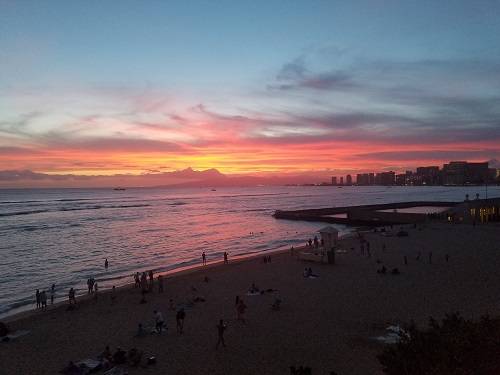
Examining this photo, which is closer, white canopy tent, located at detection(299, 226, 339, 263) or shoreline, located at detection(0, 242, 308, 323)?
shoreline, located at detection(0, 242, 308, 323)

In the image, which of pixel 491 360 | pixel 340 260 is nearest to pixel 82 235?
pixel 340 260

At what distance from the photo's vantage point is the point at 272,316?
1719cm

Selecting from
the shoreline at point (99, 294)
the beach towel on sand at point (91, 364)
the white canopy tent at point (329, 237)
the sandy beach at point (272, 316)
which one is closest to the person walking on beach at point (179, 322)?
the sandy beach at point (272, 316)

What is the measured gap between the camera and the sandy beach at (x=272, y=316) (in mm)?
13016

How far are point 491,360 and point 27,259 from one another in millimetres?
38385

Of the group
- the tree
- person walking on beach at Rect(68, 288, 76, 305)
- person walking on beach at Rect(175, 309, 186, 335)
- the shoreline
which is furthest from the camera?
person walking on beach at Rect(68, 288, 76, 305)

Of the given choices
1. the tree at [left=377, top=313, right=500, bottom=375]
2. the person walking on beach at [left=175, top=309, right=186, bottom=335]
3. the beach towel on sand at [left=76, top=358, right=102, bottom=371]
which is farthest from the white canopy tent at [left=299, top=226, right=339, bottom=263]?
the tree at [left=377, top=313, right=500, bottom=375]

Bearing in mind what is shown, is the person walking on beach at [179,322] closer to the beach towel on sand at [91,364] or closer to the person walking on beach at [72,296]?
the beach towel on sand at [91,364]

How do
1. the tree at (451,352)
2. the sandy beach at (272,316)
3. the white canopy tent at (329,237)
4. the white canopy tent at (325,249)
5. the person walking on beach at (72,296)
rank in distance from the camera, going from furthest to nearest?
the white canopy tent at (329,237) → the white canopy tent at (325,249) → the person walking on beach at (72,296) → the sandy beach at (272,316) → the tree at (451,352)

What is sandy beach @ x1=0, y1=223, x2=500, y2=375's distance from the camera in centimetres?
1302

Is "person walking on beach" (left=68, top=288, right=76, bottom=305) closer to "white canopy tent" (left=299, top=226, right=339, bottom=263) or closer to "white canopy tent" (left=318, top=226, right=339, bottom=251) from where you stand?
"white canopy tent" (left=299, top=226, right=339, bottom=263)

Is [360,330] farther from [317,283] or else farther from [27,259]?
[27,259]

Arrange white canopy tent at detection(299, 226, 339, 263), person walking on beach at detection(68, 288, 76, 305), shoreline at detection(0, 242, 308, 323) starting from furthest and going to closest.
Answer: white canopy tent at detection(299, 226, 339, 263) → person walking on beach at detection(68, 288, 76, 305) → shoreline at detection(0, 242, 308, 323)

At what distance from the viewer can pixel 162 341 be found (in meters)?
14.8
